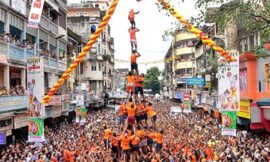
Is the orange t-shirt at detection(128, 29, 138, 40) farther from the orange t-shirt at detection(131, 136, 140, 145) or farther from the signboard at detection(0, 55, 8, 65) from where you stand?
the signboard at detection(0, 55, 8, 65)

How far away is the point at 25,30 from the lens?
3127 cm

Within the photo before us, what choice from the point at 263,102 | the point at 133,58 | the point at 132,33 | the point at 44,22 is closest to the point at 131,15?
the point at 132,33

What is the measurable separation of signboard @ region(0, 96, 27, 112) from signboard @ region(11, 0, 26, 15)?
5.16m

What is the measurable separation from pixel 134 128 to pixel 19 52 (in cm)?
A: 877

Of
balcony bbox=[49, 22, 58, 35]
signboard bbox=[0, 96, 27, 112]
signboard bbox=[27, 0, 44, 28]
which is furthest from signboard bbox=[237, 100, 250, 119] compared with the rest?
balcony bbox=[49, 22, 58, 35]

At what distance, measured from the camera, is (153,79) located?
462ft

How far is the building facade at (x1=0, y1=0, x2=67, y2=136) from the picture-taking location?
2566 centimetres

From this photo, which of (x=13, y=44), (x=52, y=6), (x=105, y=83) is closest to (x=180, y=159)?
(x=13, y=44)

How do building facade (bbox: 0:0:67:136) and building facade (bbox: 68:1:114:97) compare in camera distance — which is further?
building facade (bbox: 68:1:114:97)

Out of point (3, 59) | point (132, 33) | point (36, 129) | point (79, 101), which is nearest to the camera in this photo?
point (36, 129)

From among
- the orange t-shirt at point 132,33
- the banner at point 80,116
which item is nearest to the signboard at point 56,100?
the banner at point 80,116

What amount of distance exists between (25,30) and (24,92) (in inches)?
180

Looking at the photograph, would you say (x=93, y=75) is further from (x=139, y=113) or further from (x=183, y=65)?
(x=139, y=113)

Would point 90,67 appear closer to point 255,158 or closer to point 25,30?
point 25,30
